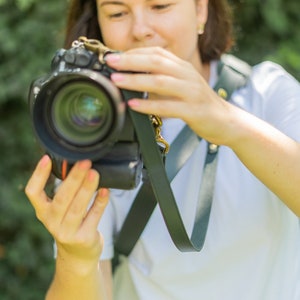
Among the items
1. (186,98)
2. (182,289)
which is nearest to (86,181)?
(186,98)

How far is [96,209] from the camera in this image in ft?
5.81

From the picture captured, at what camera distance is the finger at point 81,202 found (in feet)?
5.45

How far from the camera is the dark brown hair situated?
2281mm

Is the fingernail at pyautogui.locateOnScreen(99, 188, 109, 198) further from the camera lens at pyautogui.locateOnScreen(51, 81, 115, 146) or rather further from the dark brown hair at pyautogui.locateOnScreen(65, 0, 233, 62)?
the dark brown hair at pyautogui.locateOnScreen(65, 0, 233, 62)

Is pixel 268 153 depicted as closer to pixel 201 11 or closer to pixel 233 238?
pixel 233 238

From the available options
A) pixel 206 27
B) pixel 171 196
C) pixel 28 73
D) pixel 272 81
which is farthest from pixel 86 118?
pixel 28 73

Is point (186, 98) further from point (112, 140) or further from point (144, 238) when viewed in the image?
point (144, 238)

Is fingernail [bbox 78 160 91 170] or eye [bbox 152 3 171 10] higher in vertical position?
eye [bbox 152 3 171 10]

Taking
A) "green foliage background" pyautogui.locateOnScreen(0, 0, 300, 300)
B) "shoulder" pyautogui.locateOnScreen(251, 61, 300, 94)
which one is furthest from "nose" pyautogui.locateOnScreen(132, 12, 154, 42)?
"green foliage background" pyautogui.locateOnScreen(0, 0, 300, 300)

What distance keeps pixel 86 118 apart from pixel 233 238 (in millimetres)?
550

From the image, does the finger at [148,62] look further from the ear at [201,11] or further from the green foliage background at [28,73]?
the green foliage background at [28,73]

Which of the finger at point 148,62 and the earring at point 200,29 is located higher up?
the finger at point 148,62

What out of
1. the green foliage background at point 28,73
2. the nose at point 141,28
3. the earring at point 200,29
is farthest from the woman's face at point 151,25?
the green foliage background at point 28,73

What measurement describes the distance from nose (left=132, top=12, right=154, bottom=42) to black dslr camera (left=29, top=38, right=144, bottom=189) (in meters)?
0.35
